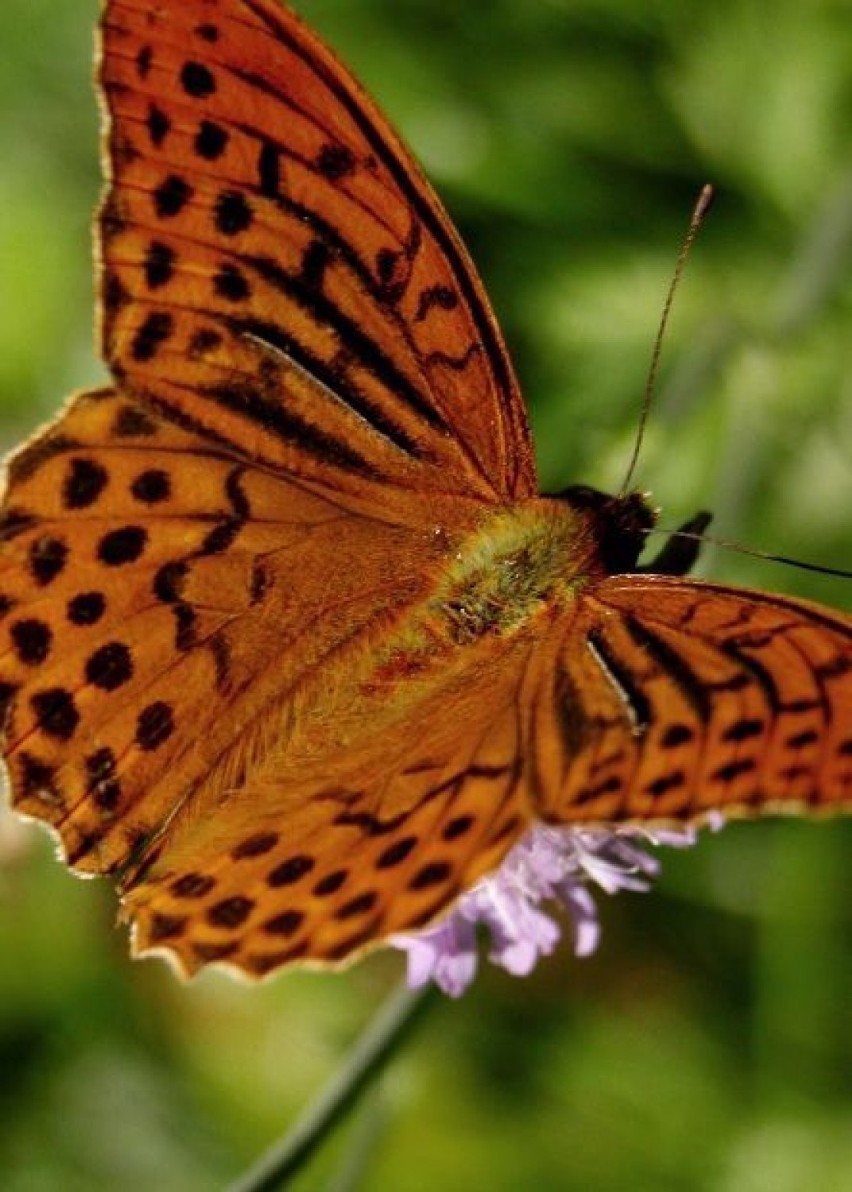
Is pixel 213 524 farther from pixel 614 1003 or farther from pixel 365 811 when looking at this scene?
pixel 614 1003

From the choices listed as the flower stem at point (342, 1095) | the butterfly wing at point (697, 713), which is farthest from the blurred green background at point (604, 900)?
the butterfly wing at point (697, 713)

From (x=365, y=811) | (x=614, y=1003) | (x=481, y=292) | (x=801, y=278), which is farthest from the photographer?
(x=614, y=1003)

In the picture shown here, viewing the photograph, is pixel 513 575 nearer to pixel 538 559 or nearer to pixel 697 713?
pixel 538 559

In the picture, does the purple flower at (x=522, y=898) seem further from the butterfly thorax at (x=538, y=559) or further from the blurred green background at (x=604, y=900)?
the blurred green background at (x=604, y=900)

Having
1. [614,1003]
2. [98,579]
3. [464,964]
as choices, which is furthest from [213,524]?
[614,1003]

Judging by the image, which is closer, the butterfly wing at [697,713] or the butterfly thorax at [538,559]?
the butterfly wing at [697,713]

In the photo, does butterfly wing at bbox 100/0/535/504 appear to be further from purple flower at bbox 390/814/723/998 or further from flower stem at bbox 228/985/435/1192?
flower stem at bbox 228/985/435/1192

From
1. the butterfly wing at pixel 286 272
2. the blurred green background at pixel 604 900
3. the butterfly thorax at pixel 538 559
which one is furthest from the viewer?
the blurred green background at pixel 604 900
